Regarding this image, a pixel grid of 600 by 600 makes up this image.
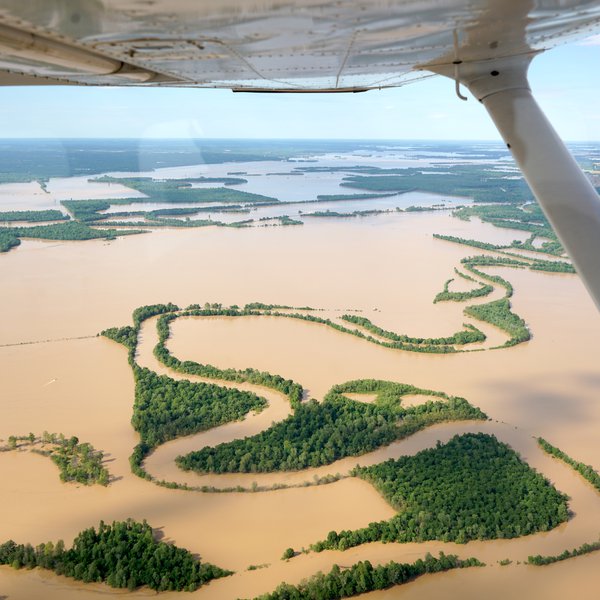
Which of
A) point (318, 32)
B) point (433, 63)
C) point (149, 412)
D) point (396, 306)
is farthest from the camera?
point (396, 306)

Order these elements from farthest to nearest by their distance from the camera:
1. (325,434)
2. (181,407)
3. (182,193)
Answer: (182,193) < (181,407) < (325,434)

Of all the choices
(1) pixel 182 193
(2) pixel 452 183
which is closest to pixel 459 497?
(1) pixel 182 193

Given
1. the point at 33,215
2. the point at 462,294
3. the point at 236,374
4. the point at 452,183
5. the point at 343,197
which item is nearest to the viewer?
the point at 236,374

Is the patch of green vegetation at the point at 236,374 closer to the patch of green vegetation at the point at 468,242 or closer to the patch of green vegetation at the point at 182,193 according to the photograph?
the patch of green vegetation at the point at 468,242

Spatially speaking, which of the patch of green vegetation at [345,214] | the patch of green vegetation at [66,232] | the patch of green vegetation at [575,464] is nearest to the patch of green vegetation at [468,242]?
the patch of green vegetation at [345,214]

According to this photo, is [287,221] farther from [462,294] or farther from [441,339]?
[441,339]

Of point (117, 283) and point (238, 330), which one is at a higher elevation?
point (117, 283)

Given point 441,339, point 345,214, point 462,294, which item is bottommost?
point 441,339

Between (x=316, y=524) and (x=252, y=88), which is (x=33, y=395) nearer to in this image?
(x=316, y=524)

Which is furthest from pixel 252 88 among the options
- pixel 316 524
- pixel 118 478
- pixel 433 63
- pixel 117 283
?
pixel 117 283
